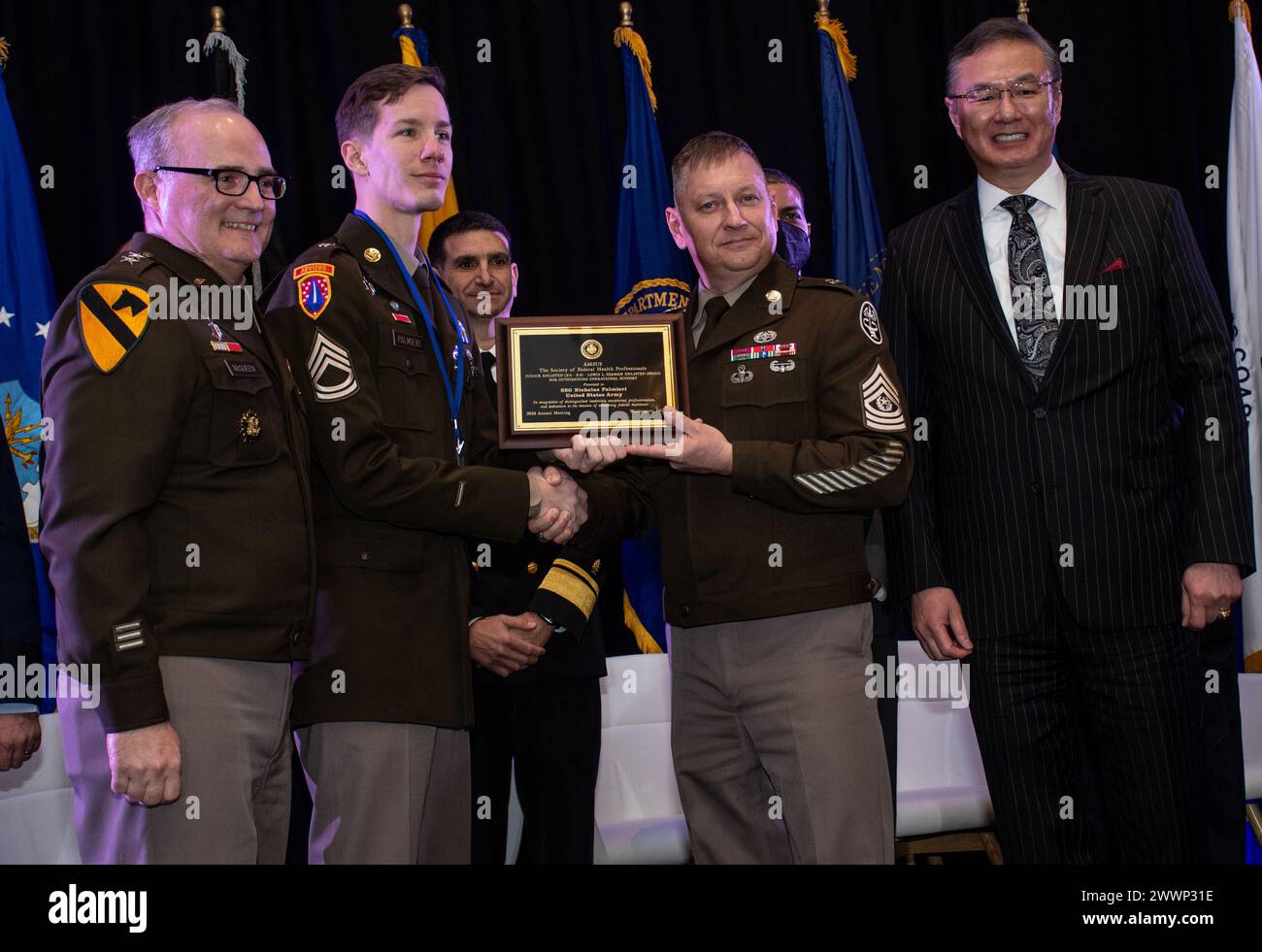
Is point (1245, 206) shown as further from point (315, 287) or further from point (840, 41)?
point (315, 287)

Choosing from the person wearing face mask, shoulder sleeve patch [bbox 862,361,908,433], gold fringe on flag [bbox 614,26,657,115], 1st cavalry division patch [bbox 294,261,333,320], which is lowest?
shoulder sleeve patch [bbox 862,361,908,433]

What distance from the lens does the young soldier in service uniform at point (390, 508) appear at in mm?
2533

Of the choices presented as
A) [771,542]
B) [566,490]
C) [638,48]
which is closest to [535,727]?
[566,490]

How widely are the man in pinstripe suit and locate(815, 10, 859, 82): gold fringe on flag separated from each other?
2.52m

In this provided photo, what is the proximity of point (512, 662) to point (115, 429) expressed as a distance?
47.5 inches

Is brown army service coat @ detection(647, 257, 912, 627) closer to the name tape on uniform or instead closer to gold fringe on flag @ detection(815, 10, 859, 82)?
the name tape on uniform

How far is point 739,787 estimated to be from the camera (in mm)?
2768

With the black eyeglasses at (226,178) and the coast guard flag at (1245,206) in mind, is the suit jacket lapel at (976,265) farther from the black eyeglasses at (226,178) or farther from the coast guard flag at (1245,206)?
the coast guard flag at (1245,206)

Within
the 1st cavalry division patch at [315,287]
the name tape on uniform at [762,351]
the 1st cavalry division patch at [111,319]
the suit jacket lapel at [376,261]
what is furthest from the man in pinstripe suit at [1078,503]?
the 1st cavalry division patch at [111,319]

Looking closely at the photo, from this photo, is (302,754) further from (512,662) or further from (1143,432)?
(1143,432)

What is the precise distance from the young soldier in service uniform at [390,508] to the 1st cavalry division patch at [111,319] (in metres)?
0.41

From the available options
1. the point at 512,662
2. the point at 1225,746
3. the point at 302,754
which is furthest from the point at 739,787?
the point at 1225,746

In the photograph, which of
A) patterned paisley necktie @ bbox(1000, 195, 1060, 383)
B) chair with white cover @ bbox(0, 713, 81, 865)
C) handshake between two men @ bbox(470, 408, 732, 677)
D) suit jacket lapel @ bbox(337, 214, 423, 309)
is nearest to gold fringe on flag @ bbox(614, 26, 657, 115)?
patterned paisley necktie @ bbox(1000, 195, 1060, 383)

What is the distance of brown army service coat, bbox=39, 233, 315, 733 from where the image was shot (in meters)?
2.22
